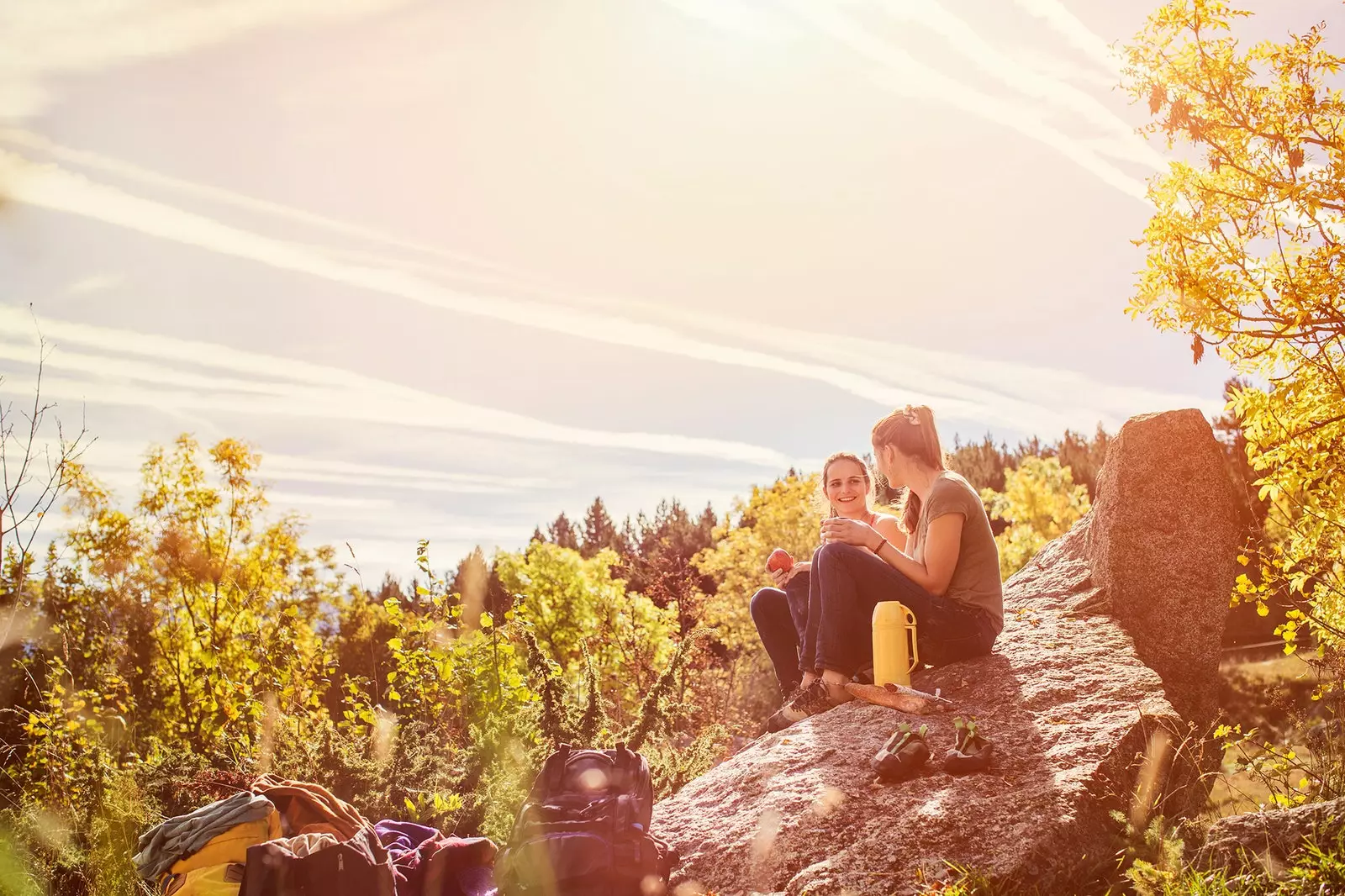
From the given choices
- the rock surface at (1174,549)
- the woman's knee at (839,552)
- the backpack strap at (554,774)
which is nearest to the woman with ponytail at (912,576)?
the woman's knee at (839,552)

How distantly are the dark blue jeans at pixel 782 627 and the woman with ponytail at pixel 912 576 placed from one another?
0.38m

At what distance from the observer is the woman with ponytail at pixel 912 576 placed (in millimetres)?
4281

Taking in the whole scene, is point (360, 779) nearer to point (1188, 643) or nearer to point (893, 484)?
point (893, 484)

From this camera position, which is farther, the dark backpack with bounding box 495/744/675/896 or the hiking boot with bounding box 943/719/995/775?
the hiking boot with bounding box 943/719/995/775

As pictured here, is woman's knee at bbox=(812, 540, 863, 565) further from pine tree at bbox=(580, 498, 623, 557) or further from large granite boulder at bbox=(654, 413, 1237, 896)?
pine tree at bbox=(580, 498, 623, 557)

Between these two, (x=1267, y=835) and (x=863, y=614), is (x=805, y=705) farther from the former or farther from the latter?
(x=1267, y=835)

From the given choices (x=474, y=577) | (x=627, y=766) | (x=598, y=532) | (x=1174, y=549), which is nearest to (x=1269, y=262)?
(x=1174, y=549)

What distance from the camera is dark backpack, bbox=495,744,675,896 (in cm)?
323

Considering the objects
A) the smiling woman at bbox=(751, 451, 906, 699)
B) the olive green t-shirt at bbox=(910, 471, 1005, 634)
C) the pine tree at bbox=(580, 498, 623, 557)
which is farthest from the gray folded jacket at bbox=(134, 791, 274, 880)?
the pine tree at bbox=(580, 498, 623, 557)

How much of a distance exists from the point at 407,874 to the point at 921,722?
7.38ft

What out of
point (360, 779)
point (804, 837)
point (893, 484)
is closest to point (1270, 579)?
point (893, 484)

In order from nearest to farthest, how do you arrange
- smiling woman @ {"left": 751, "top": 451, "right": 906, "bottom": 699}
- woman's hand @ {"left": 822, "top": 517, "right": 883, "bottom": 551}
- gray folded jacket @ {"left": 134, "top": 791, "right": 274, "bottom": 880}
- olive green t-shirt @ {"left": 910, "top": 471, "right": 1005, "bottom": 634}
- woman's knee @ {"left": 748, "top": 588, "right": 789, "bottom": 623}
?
gray folded jacket @ {"left": 134, "top": 791, "right": 274, "bottom": 880}, olive green t-shirt @ {"left": 910, "top": 471, "right": 1005, "bottom": 634}, woman's hand @ {"left": 822, "top": 517, "right": 883, "bottom": 551}, smiling woman @ {"left": 751, "top": 451, "right": 906, "bottom": 699}, woman's knee @ {"left": 748, "top": 588, "right": 789, "bottom": 623}

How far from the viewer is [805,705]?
455 cm

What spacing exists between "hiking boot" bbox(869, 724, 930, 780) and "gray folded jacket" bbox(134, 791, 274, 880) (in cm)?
233
